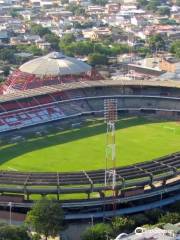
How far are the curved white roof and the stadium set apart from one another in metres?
0.15

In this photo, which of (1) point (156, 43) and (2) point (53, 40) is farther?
(2) point (53, 40)

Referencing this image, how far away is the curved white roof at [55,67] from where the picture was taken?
8688cm

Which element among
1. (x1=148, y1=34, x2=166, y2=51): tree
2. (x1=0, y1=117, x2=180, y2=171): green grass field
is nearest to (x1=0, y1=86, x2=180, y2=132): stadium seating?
(x1=0, y1=117, x2=180, y2=171): green grass field

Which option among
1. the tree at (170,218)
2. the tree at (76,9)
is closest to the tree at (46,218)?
the tree at (170,218)

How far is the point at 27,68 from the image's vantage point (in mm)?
88625

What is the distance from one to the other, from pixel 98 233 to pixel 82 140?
29.2 meters

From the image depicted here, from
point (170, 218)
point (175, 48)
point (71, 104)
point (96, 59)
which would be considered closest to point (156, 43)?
point (175, 48)

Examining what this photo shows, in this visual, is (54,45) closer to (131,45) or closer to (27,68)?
(131,45)

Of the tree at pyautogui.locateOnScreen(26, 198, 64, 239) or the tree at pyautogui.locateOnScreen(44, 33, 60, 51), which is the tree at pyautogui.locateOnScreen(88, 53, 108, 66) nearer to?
the tree at pyautogui.locateOnScreen(44, 33, 60, 51)

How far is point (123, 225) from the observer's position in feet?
136

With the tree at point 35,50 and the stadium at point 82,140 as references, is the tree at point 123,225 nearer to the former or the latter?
the stadium at point 82,140

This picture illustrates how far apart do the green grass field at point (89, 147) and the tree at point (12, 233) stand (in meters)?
19.0

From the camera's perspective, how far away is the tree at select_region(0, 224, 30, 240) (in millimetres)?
37812

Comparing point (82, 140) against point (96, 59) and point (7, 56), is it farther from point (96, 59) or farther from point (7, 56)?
point (7, 56)
